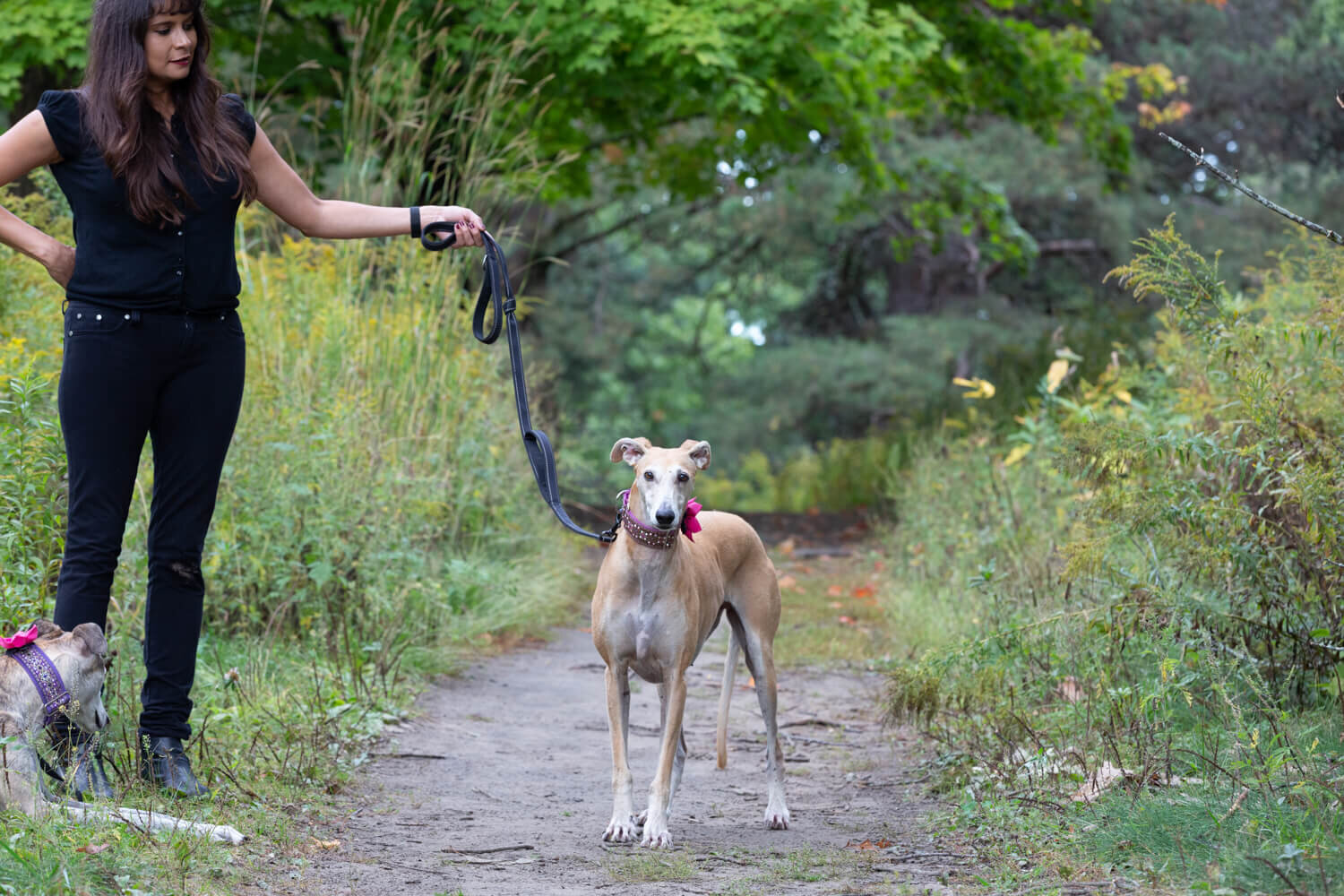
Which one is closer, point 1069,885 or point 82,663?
point 1069,885

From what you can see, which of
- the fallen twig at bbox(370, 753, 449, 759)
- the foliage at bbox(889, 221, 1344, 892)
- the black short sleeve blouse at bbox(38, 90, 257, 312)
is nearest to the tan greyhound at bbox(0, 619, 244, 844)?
the black short sleeve blouse at bbox(38, 90, 257, 312)

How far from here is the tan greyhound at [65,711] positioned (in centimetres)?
325

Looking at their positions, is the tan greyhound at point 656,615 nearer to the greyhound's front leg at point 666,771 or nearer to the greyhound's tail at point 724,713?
the greyhound's front leg at point 666,771

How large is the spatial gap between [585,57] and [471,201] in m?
2.83

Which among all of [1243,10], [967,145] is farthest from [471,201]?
[1243,10]

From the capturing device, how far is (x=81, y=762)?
3.51 meters

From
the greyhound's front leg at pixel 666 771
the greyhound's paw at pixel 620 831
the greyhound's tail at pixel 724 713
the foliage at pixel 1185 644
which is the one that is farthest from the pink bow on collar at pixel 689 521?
the foliage at pixel 1185 644

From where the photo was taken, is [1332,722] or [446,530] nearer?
[1332,722]

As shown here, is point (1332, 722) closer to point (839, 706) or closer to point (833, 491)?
point (839, 706)

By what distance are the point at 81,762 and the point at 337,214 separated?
177 centimetres

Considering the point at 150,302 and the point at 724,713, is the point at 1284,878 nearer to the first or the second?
the point at 724,713

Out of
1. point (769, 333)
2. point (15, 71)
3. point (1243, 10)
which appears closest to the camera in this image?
point (15, 71)

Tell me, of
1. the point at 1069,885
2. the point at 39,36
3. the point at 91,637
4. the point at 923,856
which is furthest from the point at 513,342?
the point at 39,36

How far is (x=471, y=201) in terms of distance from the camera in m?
7.88
